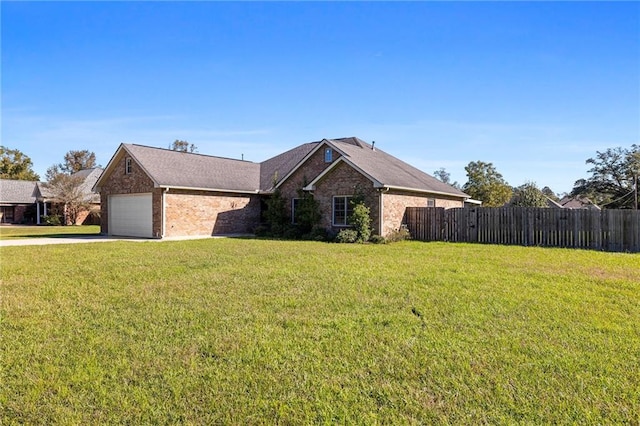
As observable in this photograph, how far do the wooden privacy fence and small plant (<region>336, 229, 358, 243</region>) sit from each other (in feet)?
11.6

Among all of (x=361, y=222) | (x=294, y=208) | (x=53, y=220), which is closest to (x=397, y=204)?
(x=361, y=222)

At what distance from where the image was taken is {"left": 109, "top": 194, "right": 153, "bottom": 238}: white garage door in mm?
20984

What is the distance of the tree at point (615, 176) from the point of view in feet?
135

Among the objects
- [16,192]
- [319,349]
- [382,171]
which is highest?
[16,192]

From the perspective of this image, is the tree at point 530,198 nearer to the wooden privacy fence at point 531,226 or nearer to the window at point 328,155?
the wooden privacy fence at point 531,226

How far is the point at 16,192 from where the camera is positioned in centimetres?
4150

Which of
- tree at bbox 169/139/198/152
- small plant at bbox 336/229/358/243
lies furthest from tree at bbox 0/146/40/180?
small plant at bbox 336/229/358/243

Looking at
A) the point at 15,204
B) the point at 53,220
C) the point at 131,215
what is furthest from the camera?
the point at 15,204

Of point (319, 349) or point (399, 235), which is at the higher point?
point (399, 235)

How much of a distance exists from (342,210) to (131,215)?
1198 centimetres

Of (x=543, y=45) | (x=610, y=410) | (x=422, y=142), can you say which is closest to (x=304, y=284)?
(x=610, y=410)

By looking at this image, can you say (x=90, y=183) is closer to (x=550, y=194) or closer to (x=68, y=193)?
(x=68, y=193)

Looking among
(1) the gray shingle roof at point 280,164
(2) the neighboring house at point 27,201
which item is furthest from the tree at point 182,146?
(1) the gray shingle roof at point 280,164

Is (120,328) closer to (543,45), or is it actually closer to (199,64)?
(199,64)
